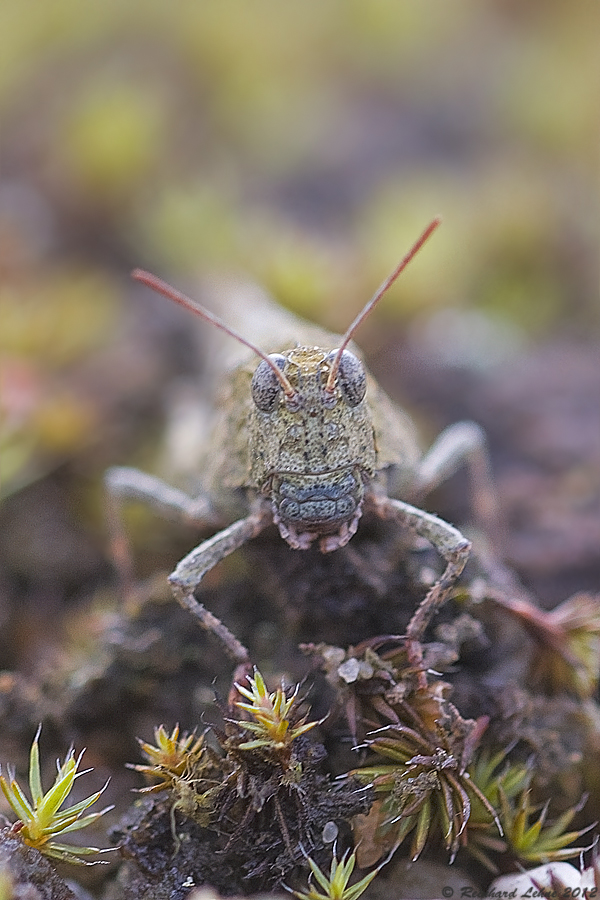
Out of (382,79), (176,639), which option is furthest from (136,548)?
(382,79)

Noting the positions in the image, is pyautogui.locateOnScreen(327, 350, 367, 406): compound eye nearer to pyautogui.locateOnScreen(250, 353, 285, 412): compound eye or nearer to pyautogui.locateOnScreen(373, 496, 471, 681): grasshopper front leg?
pyautogui.locateOnScreen(250, 353, 285, 412): compound eye

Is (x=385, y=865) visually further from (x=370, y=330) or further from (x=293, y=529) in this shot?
(x=370, y=330)

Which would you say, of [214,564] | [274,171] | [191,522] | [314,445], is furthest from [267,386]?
[274,171]

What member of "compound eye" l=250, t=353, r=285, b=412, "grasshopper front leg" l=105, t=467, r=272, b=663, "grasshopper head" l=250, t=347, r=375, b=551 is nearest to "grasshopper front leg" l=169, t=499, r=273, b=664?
"grasshopper front leg" l=105, t=467, r=272, b=663

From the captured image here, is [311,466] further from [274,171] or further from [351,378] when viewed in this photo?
[274,171]

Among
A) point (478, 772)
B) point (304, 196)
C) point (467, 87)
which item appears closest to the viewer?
point (478, 772)

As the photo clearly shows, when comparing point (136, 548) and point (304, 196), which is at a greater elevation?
point (304, 196)

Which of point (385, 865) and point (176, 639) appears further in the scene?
point (176, 639)
